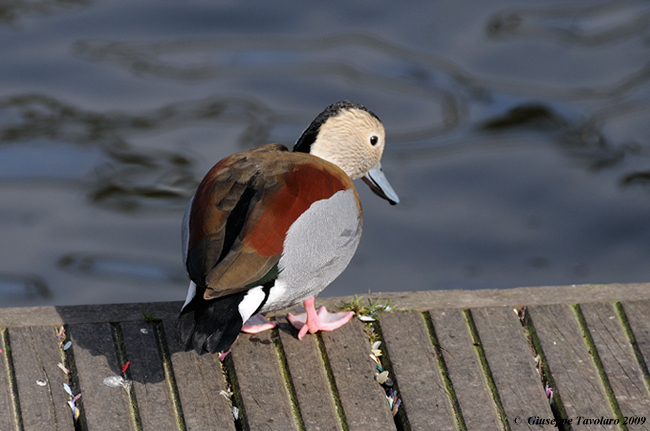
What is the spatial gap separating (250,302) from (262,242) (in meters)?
0.22

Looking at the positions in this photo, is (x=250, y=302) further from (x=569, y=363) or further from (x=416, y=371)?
(x=569, y=363)

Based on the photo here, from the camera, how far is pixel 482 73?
7.47 metres

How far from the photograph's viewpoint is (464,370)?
3443 millimetres

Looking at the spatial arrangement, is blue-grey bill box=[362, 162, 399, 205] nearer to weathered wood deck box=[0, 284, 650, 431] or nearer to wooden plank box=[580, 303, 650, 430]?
weathered wood deck box=[0, 284, 650, 431]

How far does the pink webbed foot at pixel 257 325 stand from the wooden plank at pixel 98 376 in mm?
534

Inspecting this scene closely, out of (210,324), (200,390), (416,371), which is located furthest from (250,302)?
(416,371)

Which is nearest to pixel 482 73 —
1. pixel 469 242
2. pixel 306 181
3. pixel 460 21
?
pixel 460 21

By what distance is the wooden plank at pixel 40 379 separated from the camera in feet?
10.3

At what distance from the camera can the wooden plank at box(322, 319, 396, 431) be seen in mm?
3223

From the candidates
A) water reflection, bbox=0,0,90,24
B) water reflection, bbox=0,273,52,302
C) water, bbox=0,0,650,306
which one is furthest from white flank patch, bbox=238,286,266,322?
water reflection, bbox=0,0,90,24

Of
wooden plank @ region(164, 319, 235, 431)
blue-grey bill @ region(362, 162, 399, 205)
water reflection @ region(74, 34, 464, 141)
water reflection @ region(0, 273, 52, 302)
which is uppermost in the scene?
water reflection @ region(74, 34, 464, 141)

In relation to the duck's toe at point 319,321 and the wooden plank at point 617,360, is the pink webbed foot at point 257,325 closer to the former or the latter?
the duck's toe at point 319,321

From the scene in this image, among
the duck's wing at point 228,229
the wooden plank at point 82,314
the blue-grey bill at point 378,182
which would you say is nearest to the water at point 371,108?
the blue-grey bill at point 378,182

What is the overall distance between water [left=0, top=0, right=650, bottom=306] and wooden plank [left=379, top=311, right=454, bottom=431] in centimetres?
224
